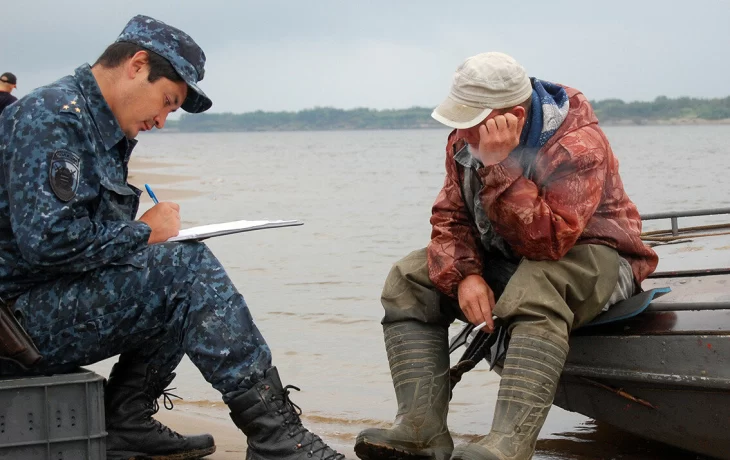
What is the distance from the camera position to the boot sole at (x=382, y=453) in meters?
3.49

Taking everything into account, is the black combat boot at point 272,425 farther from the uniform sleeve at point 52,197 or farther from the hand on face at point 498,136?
the hand on face at point 498,136

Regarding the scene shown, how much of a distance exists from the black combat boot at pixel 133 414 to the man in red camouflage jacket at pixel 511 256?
797mm

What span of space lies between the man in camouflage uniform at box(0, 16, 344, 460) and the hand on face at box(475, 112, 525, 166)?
36.7 inches

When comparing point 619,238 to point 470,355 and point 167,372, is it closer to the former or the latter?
point 470,355

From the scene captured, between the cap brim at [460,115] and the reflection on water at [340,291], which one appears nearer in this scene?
the cap brim at [460,115]

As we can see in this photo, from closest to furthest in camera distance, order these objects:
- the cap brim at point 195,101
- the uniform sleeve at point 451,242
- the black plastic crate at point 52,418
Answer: the black plastic crate at point 52,418
the cap brim at point 195,101
the uniform sleeve at point 451,242

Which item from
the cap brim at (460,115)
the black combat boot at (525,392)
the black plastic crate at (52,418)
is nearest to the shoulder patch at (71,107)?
the black plastic crate at (52,418)

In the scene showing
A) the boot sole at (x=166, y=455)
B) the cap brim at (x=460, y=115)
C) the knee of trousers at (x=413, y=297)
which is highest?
the cap brim at (x=460, y=115)

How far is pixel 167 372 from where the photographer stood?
12.5 feet

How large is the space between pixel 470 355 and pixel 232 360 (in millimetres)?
1070

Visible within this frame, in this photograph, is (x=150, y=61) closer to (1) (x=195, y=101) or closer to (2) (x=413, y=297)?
(1) (x=195, y=101)

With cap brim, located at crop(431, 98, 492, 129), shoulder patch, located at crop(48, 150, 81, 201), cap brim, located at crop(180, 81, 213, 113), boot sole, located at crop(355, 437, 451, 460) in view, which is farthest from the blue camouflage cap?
boot sole, located at crop(355, 437, 451, 460)

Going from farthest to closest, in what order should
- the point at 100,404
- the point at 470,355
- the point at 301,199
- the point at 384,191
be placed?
the point at 384,191 < the point at 301,199 < the point at 470,355 < the point at 100,404

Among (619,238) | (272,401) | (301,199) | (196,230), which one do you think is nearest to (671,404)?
(619,238)
